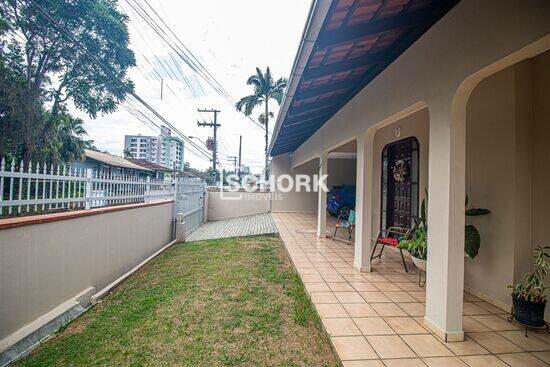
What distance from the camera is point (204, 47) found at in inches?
368

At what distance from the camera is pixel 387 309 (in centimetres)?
303

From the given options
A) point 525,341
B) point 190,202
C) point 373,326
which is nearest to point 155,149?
point 190,202

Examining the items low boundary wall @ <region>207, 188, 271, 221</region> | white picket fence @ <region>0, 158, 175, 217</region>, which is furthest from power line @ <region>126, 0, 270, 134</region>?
low boundary wall @ <region>207, 188, 271, 221</region>

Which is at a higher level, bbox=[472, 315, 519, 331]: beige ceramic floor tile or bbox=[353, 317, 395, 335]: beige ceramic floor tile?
bbox=[472, 315, 519, 331]: beige ceramic floor tile

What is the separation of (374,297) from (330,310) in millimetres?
756

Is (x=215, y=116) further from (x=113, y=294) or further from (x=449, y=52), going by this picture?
(x=449, y=52)

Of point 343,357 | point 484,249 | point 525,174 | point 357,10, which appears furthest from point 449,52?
point 343,357

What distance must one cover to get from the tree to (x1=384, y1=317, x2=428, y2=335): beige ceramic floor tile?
11.8 meters

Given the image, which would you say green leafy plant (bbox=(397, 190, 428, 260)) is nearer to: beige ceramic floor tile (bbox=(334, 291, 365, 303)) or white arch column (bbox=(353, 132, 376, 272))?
white arch column (bbox=(353, 132, 376, 272))

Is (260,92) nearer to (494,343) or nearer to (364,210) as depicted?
(364,210)

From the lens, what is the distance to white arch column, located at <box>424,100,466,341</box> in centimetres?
229

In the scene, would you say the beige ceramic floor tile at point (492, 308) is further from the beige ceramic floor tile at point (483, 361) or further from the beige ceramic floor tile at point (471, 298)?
the beige ceramic floor tile at point (483, 361)

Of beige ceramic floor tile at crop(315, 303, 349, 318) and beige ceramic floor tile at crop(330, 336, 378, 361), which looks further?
beige ceramic floor tile at crop(315, 303, 349, 318)

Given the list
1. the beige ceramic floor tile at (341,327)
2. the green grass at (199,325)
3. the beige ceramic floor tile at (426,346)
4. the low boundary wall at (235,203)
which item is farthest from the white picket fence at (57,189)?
the low boundary wall at (235,203)
